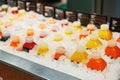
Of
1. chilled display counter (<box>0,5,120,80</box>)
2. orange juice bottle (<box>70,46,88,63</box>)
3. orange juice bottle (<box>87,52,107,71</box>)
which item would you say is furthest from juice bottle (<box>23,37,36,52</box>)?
orange juice bottle (<box>87,52,107,71</box>)

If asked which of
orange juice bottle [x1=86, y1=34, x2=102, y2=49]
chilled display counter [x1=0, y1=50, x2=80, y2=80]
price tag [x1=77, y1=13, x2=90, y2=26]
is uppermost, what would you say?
price tag [x1=77, y1=13, x2=90, y2=26]

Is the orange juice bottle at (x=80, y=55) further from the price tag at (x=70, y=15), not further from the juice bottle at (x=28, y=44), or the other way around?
the price tag at (x=70, y=15)

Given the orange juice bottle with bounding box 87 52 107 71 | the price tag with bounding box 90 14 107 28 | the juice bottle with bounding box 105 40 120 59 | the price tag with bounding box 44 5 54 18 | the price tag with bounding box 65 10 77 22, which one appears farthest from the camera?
the price tag with bounding box 44 5 54 18

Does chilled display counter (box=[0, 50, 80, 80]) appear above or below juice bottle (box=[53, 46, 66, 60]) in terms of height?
below

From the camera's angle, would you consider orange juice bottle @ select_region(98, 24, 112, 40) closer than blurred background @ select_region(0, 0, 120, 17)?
Yes

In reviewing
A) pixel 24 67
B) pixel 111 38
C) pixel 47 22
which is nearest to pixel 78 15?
pixel 47 22

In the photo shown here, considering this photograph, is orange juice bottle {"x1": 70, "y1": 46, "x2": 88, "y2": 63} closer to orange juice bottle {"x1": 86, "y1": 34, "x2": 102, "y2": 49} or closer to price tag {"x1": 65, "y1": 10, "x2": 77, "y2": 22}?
orange juice bottle {"x1": 86, "y1": 34, "x2": 102, "y2": 49}

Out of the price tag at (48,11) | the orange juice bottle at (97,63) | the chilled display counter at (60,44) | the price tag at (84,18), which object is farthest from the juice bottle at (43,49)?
the price tag at (48,11)

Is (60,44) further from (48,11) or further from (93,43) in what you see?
(48,11)
